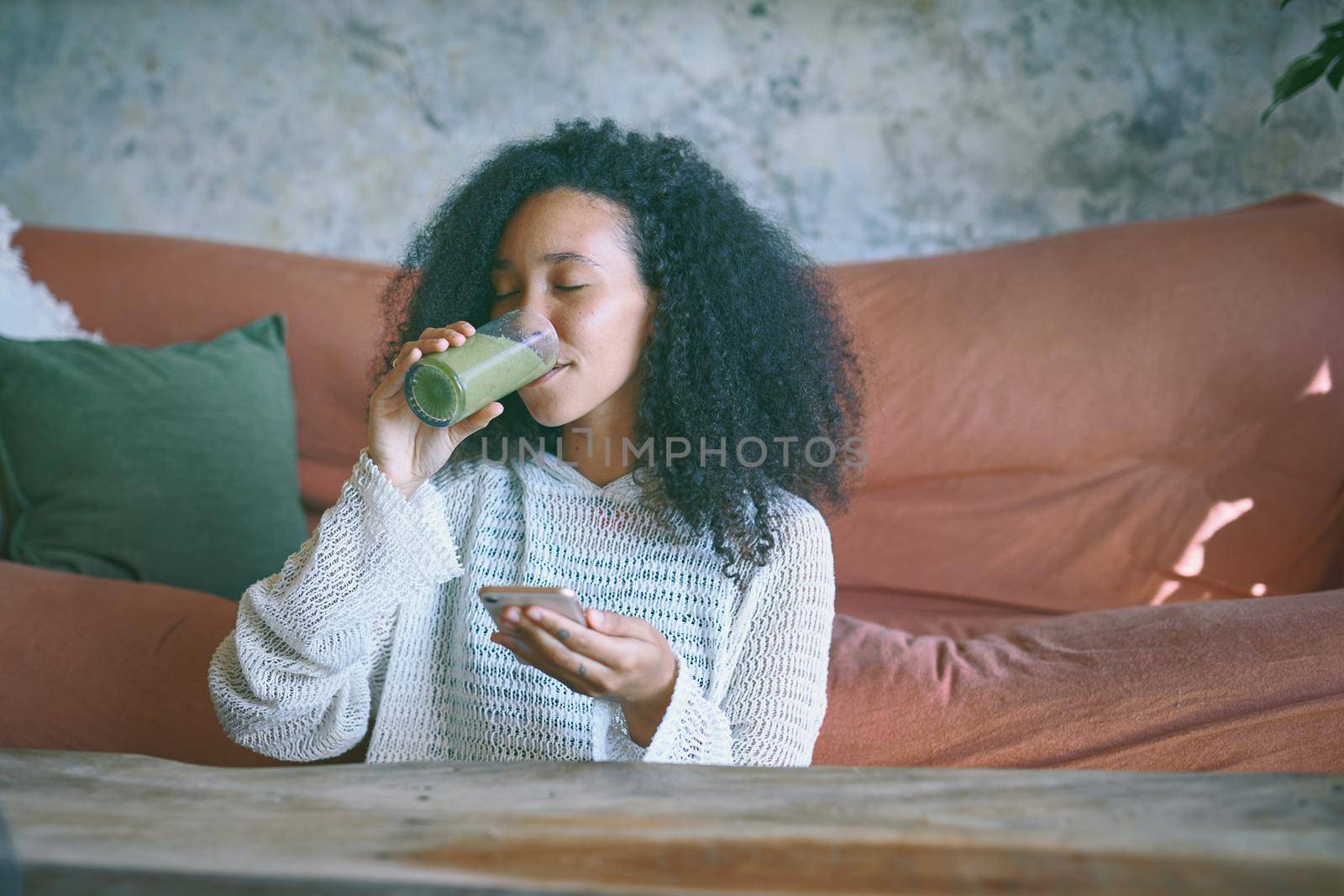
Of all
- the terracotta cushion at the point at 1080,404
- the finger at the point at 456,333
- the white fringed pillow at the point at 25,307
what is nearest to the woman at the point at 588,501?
the finger at the point at 456,333

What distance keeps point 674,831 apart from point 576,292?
61 centimetres

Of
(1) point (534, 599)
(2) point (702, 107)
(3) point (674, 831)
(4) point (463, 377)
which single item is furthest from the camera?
(2) point (702, 107)

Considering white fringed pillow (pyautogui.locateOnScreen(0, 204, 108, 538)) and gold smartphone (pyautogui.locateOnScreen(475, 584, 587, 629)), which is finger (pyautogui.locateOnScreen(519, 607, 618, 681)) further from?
white fringed pillow (pyautogui.locateOnScreen(0, 204, 108, 538))

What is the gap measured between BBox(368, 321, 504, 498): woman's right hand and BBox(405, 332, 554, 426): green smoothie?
3 centimetres

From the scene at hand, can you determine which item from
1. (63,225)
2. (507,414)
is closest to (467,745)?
(507,414)

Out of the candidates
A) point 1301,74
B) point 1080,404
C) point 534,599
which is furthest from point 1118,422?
point 534,599

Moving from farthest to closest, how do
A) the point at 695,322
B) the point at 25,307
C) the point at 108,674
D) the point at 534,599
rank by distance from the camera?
the point at 25,307
the point at 108,674
the point at 695,322
the point at 534,599

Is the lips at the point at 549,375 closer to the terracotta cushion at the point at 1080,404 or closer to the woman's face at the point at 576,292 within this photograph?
the woman's face at the point at 576,292

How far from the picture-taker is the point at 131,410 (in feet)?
5.49

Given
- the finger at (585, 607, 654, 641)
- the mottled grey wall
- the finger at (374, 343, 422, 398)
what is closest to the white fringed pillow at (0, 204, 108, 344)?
the mottled grey wall

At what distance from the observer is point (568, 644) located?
0.86 m

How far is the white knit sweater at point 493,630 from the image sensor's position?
3.42 feet

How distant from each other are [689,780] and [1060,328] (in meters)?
1.26

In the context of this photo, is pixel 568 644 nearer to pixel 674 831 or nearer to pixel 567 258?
pixel 674 831
